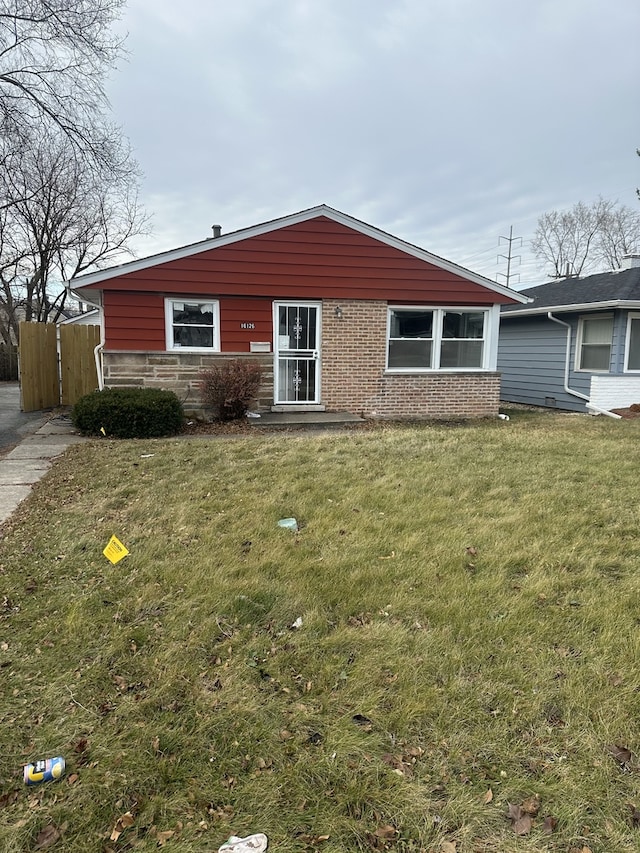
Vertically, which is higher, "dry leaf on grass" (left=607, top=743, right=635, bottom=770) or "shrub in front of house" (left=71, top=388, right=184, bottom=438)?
"shrub in front of house" (left=71, top=388, right=184, bottom=438)

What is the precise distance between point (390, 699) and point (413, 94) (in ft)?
41.6

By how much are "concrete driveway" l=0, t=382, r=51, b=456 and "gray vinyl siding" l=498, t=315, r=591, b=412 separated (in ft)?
36.4

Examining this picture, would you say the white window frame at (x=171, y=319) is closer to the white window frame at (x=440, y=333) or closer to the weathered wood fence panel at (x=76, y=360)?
the white window frame at (x=440, y=333)

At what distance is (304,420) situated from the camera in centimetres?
980

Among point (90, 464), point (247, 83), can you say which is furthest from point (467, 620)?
point (247, 83)


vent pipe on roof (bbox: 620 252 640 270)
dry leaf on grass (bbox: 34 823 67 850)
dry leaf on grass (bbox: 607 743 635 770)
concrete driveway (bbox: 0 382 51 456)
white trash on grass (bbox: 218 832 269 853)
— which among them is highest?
vent pipe on roof (bbox: 620 252 640 270)

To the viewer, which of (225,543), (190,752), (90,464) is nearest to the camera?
(190,752)

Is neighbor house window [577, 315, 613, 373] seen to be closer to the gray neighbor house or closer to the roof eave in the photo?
the gray neighbor house

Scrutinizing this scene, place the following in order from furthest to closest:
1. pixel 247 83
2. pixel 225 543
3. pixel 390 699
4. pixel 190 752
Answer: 1. pixel 247 83
2. pixel 225 543
3. pixel 390 699
4. pixel 190 752

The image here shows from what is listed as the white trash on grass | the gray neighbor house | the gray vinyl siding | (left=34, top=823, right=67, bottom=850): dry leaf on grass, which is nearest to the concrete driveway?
(left=34, top=823, right=67, bottom=850): dry leaf on grass

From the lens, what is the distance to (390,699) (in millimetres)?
2285

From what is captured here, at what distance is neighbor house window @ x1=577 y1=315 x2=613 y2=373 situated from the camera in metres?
13.0

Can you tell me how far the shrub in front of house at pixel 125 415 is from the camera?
26.5 ft

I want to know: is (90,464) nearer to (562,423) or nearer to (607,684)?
(607,684)
